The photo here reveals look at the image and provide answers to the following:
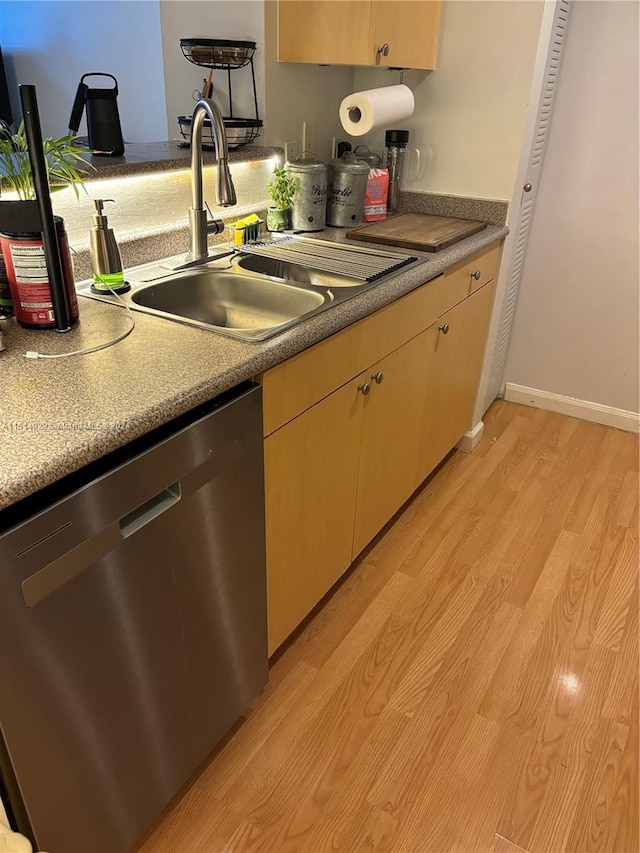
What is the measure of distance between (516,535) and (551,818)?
0.95 m

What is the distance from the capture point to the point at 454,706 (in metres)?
1.53

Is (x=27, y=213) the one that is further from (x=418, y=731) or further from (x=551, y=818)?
(x=551, y=818)

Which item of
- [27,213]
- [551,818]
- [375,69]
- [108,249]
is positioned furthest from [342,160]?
[551,818]

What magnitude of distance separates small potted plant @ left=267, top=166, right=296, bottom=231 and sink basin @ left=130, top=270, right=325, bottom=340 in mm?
484

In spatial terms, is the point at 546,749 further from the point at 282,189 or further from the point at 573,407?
the point at 573,407

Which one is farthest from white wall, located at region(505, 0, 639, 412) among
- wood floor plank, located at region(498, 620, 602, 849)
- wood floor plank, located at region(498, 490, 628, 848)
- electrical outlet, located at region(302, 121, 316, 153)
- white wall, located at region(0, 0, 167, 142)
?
white wall, located at region(0, 0, 167, 142)

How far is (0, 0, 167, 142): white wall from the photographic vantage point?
2.27 m

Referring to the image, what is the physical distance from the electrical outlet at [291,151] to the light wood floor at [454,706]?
49.8 inches

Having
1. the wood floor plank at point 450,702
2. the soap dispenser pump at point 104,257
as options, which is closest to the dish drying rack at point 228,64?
the soap dispenser pump at point 104,257

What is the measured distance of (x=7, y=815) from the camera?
2.95 ft

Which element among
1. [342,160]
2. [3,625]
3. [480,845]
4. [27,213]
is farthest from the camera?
[342,160]

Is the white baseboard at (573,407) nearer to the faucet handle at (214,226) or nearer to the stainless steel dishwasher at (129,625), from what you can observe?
the faucet handle at (214,226)

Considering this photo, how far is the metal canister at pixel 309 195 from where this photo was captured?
6.08 ft

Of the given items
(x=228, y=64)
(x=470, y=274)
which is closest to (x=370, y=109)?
(x=228, y=64)
